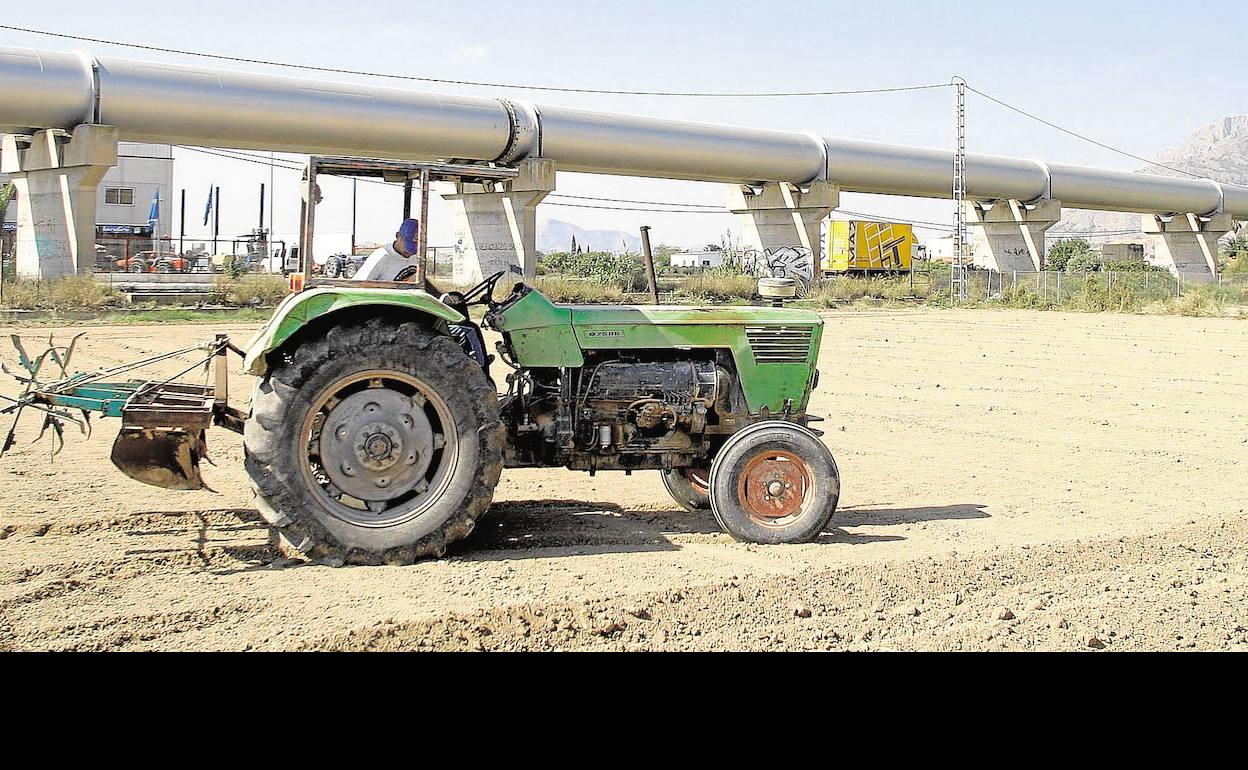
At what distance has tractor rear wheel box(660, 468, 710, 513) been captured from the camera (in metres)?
7.61

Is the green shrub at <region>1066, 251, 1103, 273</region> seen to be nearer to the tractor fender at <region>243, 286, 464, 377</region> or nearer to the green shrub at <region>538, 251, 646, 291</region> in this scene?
the green shrub at <region>538, 251, 646, 291</region>

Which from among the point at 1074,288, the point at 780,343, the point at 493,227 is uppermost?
→ the point at 493,227

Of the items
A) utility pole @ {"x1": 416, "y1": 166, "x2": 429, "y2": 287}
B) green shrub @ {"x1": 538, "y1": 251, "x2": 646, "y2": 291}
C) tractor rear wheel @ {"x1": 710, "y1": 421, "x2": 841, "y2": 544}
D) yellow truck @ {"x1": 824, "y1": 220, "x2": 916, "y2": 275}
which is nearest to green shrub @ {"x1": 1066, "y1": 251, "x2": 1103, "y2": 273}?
yellow truck @ {"x1": 824, "y1": 220, "x2": 916, "y2": 275}

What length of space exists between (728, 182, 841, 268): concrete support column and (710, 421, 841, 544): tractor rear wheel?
96.7 ft

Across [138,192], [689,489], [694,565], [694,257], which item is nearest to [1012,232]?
[694,257]

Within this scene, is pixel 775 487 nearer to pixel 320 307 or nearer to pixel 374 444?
pixel 374 444

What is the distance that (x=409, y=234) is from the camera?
20.8 ft

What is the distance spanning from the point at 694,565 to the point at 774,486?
0.93 m

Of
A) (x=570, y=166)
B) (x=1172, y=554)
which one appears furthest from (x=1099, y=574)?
(x=570, y=166)

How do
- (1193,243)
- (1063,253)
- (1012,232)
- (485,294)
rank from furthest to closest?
(1063,253)
(1193,243)
(1012,232)
(485,294)

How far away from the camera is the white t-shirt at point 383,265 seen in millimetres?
6227

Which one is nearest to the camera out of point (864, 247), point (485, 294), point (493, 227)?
point (485, 294)

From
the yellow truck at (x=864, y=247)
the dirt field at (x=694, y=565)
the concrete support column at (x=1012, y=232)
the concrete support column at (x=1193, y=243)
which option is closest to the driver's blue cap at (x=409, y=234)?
the dirt field at (x=694, y=565)
